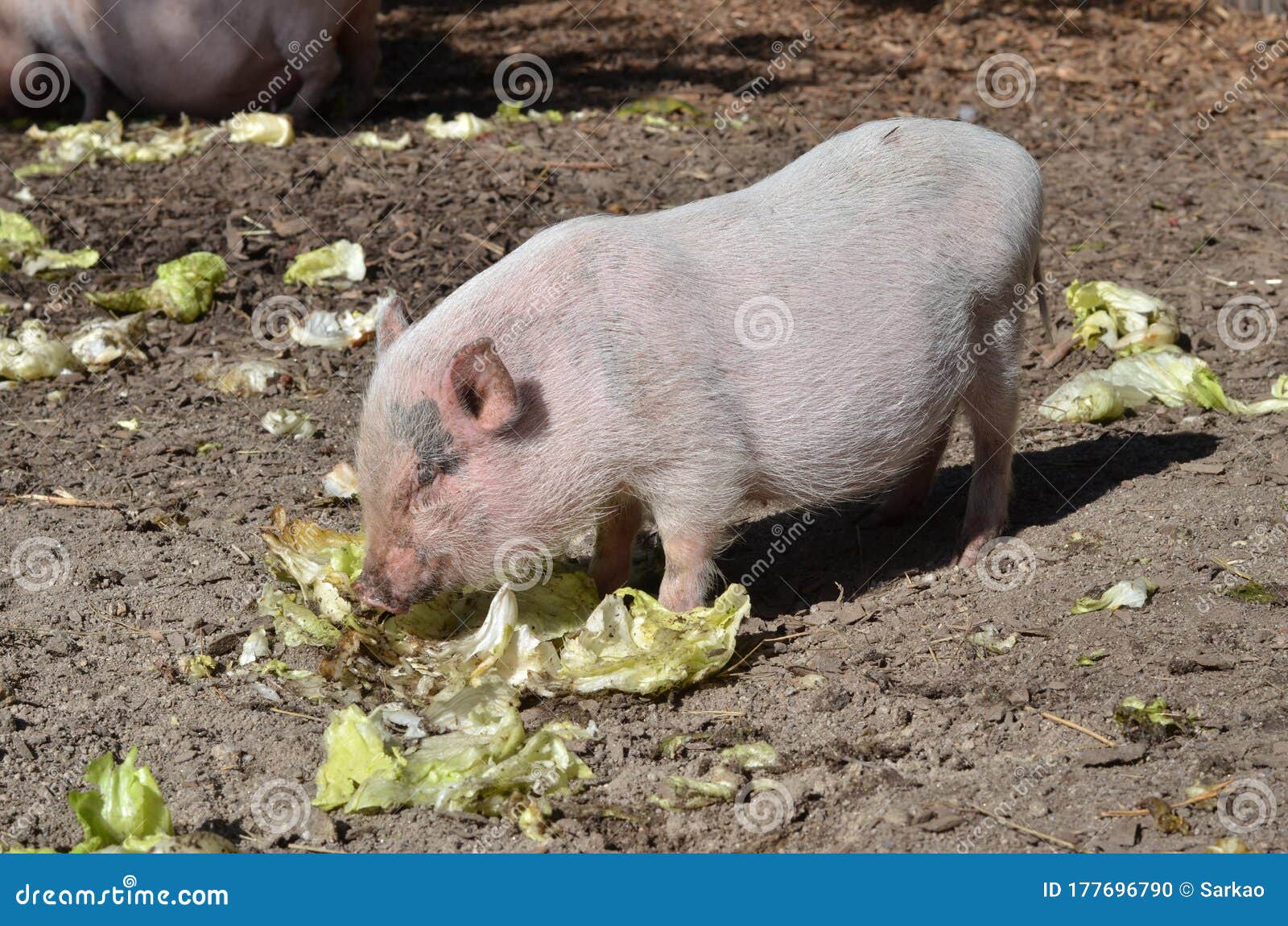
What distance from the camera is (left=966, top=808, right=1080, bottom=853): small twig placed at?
312cm

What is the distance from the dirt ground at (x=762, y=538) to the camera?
11.3ft

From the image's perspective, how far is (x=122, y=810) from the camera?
325 cm

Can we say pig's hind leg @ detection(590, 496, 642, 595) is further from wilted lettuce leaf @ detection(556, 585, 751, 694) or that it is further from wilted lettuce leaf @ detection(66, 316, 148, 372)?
wilted lettuce leaf @ detection(66, 316, 148, 372)

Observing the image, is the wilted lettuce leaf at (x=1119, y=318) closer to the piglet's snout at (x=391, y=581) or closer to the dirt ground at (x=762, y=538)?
the dirt ground at (x=762, y=538)

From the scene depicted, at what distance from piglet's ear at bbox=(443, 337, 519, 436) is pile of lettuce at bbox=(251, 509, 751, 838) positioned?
590mm

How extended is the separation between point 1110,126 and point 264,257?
607 cm

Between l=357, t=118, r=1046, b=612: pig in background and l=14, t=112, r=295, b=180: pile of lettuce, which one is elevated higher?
l=14, t=112, r=295, b=180: pile of lettuce

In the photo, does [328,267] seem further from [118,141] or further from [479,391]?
[479,391]

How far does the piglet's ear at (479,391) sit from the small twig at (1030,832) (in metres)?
1.66

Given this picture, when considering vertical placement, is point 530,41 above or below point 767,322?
above

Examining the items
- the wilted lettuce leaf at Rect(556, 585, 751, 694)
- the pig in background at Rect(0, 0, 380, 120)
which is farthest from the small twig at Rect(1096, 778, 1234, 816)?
the pig in background at Rect(0, 0, 380, 120)

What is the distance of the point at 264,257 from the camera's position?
7.39 metres

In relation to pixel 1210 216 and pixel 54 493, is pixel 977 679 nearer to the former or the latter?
pixel 54 493
